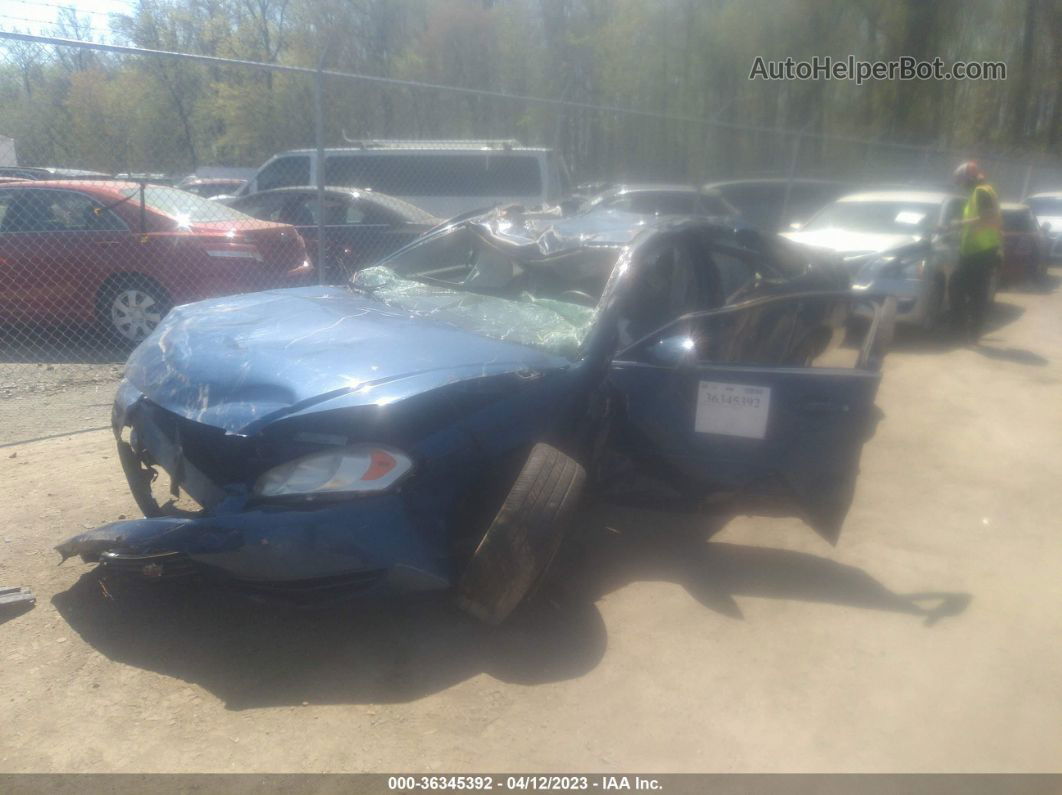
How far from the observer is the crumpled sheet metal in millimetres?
3699

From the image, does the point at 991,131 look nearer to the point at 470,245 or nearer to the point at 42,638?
the point at 470,245

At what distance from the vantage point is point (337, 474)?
9.41 feet

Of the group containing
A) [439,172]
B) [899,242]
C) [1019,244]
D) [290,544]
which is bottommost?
[1019,244]

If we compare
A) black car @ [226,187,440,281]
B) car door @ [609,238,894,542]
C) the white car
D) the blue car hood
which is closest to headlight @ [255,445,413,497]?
the blue car hood

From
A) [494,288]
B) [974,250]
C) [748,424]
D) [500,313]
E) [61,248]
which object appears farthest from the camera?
[974,250]

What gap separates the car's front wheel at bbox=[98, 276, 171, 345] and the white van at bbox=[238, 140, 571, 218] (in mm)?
4897

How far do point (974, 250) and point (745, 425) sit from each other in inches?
255

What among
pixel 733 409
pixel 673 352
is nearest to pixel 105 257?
pixel 673 352

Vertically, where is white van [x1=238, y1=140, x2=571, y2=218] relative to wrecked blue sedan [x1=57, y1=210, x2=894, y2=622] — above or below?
above

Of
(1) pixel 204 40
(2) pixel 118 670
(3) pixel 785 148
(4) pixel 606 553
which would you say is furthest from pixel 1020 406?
(1) pixel 204 40

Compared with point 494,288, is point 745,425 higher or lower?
lower

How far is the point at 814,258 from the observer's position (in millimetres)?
5945
